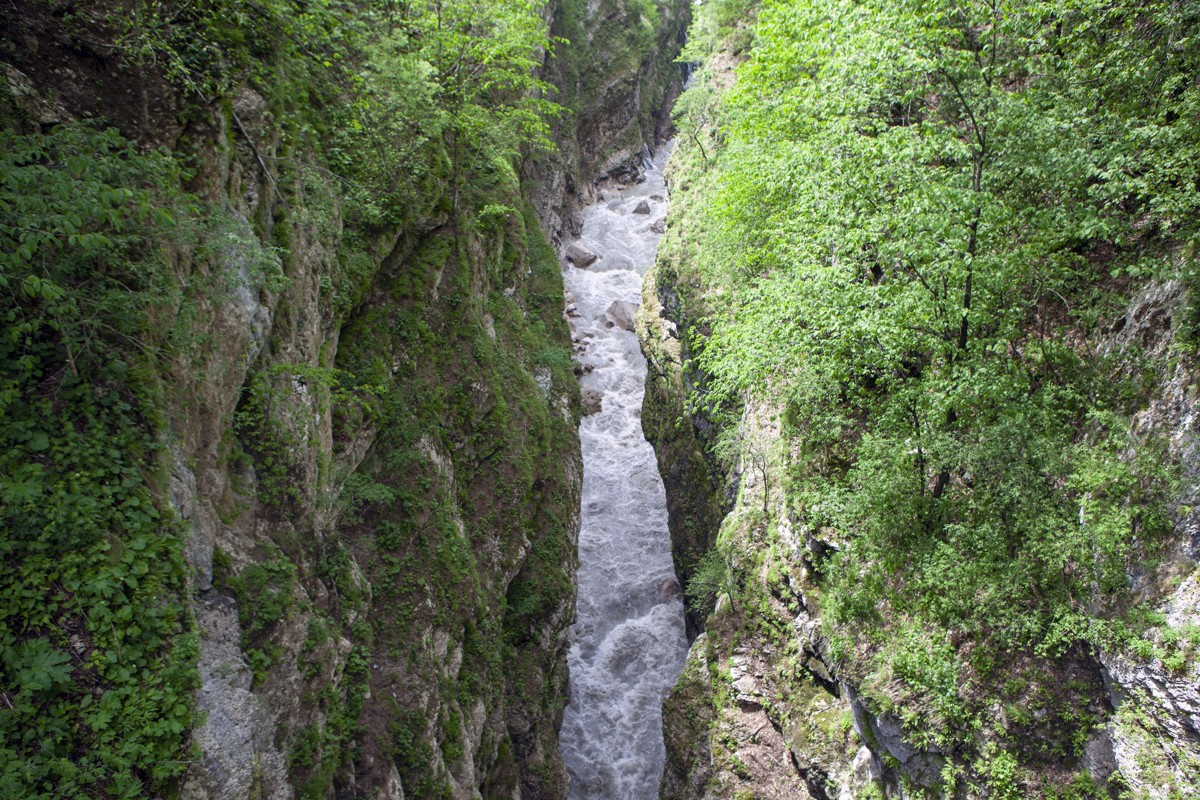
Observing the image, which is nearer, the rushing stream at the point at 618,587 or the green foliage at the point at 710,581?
the green foliage at the point at 710,581

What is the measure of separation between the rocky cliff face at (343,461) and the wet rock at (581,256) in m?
15.7

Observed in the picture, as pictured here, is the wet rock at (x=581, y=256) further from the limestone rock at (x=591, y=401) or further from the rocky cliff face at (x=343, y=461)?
the rocky cliff face at (x=343, y=461)

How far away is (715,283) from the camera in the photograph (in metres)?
21.2

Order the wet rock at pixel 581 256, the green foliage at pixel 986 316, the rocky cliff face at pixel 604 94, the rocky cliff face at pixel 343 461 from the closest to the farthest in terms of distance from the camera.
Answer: the rocky cliff face at pixel 343 461, the green foliage at pixel 986 316, the wet rock at pixel 581 256, the rocky cliff face at pixel 604 94

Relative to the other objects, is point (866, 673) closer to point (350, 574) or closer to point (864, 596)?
point (864, 596)

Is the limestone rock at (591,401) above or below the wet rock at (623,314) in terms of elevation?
below

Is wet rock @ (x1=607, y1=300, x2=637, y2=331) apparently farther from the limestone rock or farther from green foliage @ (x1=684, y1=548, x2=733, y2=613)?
green foliage @ (x1=684, y1=548, x2=733, y2=613)

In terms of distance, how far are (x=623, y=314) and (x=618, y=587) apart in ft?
55.0

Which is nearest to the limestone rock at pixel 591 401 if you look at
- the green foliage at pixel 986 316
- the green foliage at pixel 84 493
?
the green foliage at pixel 986 316

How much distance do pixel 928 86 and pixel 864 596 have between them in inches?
345

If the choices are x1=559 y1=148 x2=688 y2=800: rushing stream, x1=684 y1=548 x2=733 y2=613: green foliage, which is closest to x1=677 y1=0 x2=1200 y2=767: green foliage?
x1=684 y1=548 x2=733 y2=613: green foliage

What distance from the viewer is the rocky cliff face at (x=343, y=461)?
298 inches

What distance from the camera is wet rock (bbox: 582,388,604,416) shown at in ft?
99.0

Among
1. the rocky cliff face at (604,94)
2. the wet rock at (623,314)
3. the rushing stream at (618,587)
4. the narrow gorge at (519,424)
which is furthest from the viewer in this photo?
the rocky cliff face at (604,94)
